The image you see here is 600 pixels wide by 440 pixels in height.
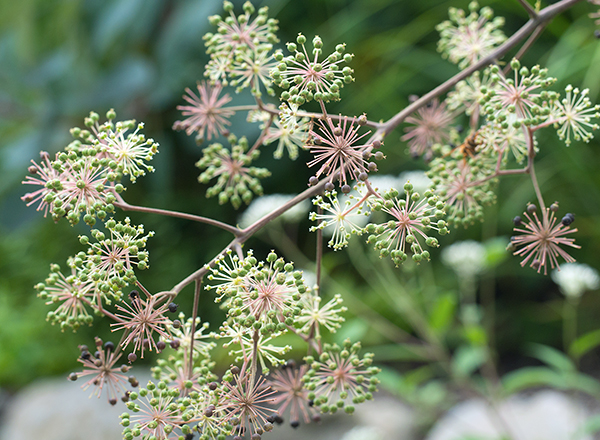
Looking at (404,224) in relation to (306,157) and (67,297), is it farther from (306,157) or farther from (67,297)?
(306,157)

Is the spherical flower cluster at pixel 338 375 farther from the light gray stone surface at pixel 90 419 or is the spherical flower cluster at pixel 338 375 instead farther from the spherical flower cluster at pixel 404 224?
the light gray stone surface at pixel 90 419

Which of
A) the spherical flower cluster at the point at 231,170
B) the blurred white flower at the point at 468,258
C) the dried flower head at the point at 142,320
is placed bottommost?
the dried flower head at the point at 142,320

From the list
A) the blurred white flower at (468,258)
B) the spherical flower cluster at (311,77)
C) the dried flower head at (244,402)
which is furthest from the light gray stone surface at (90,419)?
the spherical flower cluster at (311,77)

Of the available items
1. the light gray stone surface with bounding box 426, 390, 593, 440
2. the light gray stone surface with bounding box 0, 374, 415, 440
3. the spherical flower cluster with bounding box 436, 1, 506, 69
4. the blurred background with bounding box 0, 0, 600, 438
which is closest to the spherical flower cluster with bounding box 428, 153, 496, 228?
the spherical flower cluster with bounding box 436, 1, 506, 69

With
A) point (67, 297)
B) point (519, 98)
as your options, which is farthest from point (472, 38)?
point (67, 297)

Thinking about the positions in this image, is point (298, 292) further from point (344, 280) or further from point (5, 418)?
point (5, 418)

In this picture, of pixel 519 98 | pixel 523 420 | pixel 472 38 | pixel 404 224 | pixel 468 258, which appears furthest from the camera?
pixel 523 420
